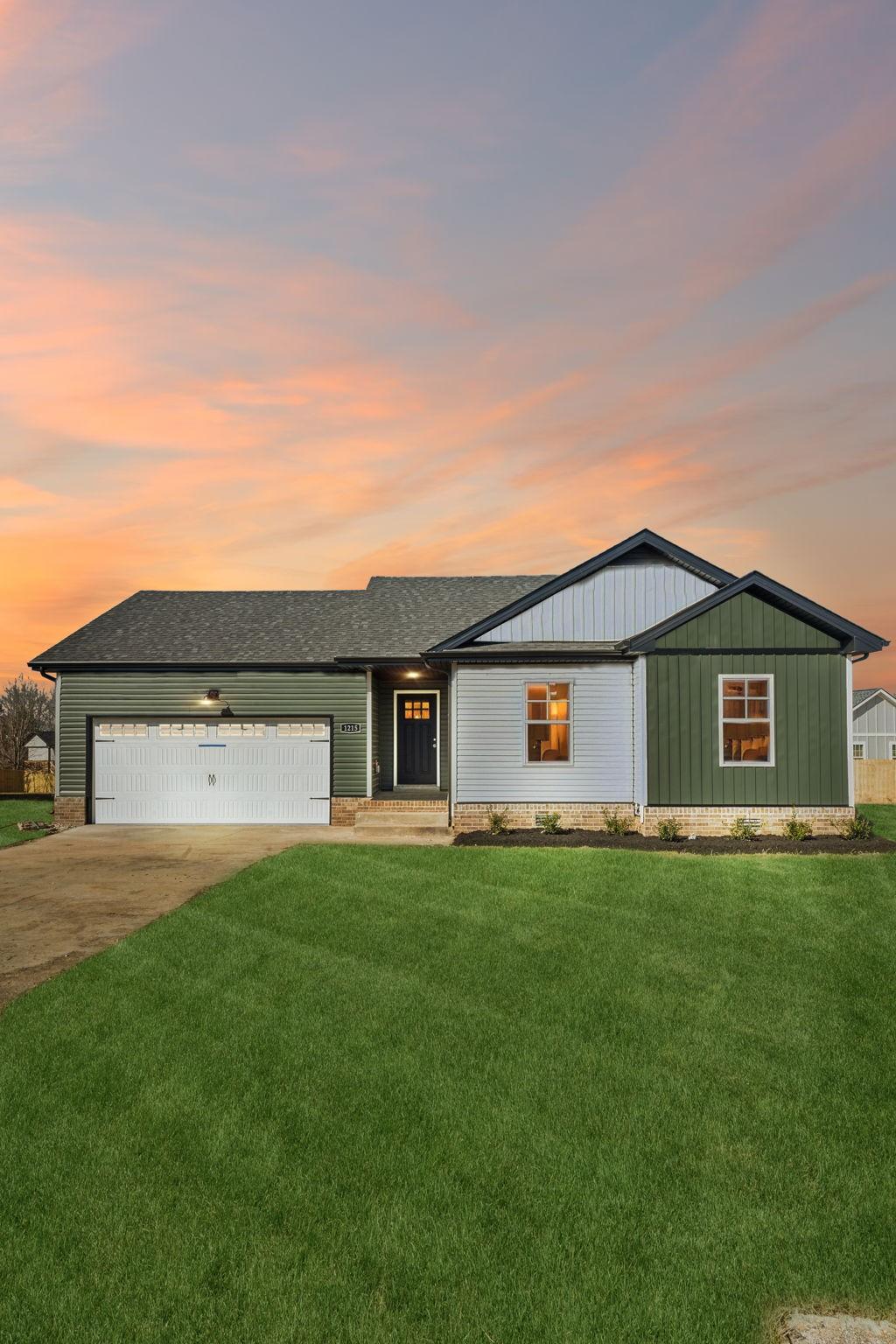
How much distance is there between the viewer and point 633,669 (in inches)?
615

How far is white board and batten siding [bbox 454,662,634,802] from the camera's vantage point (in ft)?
51.2

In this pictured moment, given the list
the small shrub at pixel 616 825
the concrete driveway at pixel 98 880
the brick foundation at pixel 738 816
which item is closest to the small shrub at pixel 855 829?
the brick foundation at pixel 738 816

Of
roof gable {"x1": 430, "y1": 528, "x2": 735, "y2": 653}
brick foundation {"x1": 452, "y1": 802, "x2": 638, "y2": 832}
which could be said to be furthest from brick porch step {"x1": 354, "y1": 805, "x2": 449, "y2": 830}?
roof gable {"x1": 430, "y1": 528, "x2": 735, "y2": 653}

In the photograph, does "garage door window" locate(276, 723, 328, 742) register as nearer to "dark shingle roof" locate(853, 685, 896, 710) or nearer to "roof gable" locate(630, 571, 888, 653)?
"roof gable" locate(630, 571, 888, 653)

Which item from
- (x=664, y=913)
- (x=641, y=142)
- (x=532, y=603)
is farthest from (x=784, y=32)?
(x=664, y=913)

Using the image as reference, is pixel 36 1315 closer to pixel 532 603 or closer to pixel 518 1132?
pixel 518 1132

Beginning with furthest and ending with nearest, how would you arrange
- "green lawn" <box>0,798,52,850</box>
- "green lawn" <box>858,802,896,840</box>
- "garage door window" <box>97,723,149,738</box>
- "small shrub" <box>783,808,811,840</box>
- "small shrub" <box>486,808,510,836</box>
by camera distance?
"garage door window" <box>97,723,149,738</box> < "green lawn" <box>858,802,896,840</box> < "green lawn" <box>0,798,52,850</box> < "small shrub" <box>486,808,510,836</box> < "small shrub" <box>783,808,811,840</box>

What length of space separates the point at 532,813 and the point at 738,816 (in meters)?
4.02

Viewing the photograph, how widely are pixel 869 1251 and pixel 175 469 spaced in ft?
66.4

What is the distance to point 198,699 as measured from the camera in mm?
17906

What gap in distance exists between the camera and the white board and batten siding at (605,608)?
16.3 meters

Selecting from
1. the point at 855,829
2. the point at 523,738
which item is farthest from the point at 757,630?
the point at 523,738

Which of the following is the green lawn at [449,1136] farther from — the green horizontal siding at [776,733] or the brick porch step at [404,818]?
the brick porch step at [404,818]

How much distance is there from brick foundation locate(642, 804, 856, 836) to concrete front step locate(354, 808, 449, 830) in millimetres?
4287
